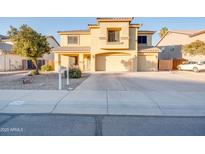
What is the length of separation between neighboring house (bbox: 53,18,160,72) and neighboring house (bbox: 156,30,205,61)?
8241 mm

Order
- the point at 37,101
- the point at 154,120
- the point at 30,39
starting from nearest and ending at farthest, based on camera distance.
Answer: the point at 154,120
the point at 37,101
the point at 30,39

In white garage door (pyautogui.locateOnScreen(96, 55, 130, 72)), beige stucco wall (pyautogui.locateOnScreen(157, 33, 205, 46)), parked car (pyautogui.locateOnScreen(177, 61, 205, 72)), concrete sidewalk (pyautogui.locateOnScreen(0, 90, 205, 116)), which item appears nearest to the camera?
concrete sidewalk (pyautogui.locateOnScreen(0, 90, 205, 116))

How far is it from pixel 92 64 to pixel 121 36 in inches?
222

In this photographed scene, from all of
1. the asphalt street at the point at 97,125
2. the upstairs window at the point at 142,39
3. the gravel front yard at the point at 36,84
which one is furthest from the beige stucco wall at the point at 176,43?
the asphalt street at the point at 97,125

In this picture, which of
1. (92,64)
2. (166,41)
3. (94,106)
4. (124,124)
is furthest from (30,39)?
(166,41)

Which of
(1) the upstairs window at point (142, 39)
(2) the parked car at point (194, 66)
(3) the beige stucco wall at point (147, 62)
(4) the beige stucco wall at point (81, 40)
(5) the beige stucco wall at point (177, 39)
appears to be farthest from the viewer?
(5) the beige stucco wall at point (177, 39)

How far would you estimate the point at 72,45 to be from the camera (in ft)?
96.7

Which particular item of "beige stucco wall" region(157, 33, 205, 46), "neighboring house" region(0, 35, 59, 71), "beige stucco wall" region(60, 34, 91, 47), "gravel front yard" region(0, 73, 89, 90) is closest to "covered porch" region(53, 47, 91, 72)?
"beige stucco wall" region(60, 34, 91, 47)

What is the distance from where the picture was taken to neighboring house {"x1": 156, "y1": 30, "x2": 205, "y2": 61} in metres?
31.1

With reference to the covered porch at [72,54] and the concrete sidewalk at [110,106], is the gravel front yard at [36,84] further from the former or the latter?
the covered porch at [72,54]

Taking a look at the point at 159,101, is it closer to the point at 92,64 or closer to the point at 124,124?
the point at 124,124

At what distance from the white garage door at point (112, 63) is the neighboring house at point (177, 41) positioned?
11.9m

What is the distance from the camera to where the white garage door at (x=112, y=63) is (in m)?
27.6

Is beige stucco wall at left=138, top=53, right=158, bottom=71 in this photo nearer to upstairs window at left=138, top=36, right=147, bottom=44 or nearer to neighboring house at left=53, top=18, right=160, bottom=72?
neighboring house at left=53, top=18, right=160, bottom=72
